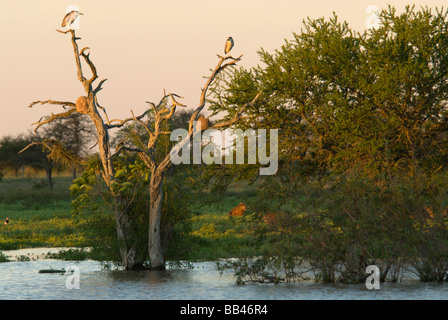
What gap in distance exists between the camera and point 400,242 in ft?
51.2

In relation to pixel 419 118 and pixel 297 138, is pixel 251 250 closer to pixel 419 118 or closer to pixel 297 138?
pixel 297 138

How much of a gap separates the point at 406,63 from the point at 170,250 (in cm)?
1208

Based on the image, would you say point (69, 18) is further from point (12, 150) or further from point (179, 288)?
point (12, 150)

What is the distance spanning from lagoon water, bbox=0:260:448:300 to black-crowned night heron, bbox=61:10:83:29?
6.52m

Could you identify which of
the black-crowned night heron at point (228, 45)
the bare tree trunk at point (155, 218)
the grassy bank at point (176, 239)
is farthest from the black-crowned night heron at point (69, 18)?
the grassy bank at point (176, 239)

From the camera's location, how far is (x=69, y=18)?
735 inches

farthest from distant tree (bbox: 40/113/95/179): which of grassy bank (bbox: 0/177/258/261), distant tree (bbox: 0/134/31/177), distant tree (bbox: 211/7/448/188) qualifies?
distant tree (bbox: 211/7/448/188)

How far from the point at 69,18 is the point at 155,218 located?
5680 millimetres

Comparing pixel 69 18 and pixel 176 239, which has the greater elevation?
pixel 69 18

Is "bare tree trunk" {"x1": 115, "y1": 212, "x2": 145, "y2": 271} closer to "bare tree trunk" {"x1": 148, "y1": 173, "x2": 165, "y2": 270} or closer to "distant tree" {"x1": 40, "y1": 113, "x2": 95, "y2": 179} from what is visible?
"bare tree trunk" {"x1": 148, "y1": 173, "x2": 165, "y2": 270}

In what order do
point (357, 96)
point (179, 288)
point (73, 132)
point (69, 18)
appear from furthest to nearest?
point (73, 132) → point (357, 96) → point (69, 18) → point (179, 288)

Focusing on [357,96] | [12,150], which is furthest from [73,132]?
[357,96]

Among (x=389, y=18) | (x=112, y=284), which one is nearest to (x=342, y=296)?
(x=112, y=284)

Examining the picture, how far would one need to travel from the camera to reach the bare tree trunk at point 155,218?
727 inches
